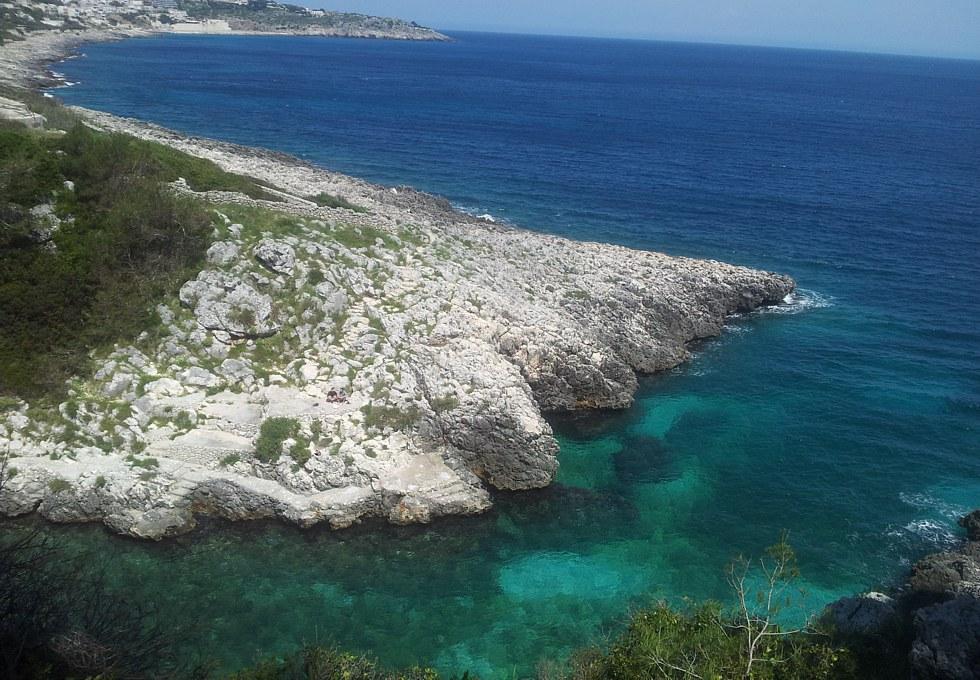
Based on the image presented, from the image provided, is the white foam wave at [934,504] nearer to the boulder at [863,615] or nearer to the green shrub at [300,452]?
the boulder at [863,615]

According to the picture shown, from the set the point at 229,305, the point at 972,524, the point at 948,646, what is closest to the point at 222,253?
the point at 229,305

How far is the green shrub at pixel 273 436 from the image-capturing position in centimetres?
2644

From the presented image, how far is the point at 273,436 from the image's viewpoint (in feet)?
87.7

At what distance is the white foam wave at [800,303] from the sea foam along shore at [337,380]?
9.87 m

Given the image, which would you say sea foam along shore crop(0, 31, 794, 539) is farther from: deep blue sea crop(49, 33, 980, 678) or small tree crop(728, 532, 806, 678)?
small tree crop(728, 532, 806, 678)

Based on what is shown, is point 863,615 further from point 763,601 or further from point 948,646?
point 948,646

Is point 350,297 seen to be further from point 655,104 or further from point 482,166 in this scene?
point 655,104

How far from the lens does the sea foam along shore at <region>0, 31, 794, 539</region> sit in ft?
84.7

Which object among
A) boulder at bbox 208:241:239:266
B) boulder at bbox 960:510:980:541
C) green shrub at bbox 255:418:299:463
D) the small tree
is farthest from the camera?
boulder at bbox 208:241:239:266

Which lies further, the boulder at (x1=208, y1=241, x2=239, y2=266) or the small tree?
the boulder at (x1=208, y1=241, x2=239, y2=266)

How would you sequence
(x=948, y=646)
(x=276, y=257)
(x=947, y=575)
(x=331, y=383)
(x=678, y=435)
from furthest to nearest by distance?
(x=678, y=435), (x=276, y=257), (x=331, y=383), (x=947, y=575), (x=948, y=646)

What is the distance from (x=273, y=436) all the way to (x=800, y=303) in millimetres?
40101

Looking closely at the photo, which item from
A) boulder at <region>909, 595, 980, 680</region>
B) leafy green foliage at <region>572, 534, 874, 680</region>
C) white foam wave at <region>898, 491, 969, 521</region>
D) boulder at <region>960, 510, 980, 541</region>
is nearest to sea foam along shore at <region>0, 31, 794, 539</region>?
leafy green foliage at <region>572, 534, 874, 680</region>

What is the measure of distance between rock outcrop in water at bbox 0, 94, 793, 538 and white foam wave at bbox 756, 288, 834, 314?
10768 mm
